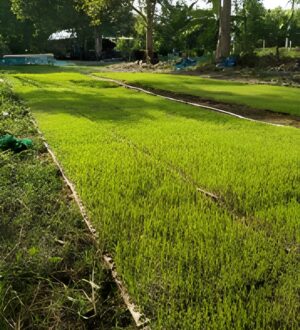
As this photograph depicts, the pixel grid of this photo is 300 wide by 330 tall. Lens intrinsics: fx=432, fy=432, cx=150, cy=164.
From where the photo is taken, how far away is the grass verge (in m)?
2.49

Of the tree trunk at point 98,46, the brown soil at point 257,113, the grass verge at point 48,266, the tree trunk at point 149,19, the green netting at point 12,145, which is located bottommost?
the brown soil at point 257,113

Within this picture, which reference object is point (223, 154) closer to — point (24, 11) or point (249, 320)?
point (249, 320)

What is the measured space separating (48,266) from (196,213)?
54.8 inches

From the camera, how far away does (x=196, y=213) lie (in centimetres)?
376

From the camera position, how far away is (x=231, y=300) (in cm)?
249

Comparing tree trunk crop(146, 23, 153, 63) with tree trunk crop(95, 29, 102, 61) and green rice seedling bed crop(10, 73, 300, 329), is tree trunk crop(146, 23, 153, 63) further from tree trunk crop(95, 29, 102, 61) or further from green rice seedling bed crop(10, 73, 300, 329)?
green rice seedling bed crop(10, 73, 300, 329)

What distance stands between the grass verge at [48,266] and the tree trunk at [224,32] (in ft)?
72.8

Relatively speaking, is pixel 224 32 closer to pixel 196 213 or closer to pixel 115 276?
pixel 196 213

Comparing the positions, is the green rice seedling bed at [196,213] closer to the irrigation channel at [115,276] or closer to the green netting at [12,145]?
the irrigation channel at [115,276]

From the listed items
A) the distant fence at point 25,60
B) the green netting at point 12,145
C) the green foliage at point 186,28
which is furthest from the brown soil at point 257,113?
the distant fence at point 25,60

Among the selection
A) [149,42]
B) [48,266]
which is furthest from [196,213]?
[149,42]

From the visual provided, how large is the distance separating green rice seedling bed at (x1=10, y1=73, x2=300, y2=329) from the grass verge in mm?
172

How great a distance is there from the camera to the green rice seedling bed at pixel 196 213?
249 cm

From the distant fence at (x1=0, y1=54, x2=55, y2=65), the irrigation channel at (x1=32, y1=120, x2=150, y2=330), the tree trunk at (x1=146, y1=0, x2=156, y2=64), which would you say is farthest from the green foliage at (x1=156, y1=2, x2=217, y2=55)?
the irrigation channel at (x1=32, y1=120, x2=150, y2=330)
